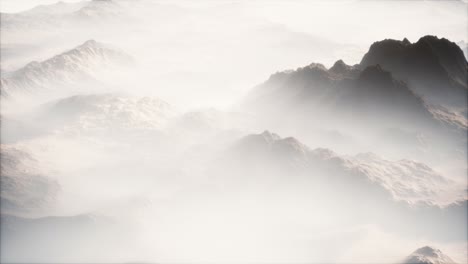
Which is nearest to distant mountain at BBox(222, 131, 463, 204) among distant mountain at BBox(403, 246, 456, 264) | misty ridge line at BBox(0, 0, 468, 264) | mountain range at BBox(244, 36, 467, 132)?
misty ridge line at BBox(0, 0, 468, 264)

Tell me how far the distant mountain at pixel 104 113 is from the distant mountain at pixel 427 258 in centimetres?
Result: 8210

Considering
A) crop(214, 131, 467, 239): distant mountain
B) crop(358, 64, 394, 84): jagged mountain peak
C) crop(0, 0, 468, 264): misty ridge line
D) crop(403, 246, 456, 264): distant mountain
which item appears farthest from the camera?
crop(358, 64, 394, 84): jagged mountain peak

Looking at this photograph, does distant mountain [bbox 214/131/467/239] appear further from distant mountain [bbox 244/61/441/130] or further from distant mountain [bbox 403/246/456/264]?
distant mountain [bbox 244/61/441/130]

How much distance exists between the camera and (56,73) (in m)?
179

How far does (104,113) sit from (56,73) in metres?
53.8

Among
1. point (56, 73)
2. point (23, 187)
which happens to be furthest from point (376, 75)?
point (56, 73)

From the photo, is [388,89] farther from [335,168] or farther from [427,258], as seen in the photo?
[427,258]

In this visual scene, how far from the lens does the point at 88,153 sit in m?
113

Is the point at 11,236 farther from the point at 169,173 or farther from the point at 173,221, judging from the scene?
the point at 169,173

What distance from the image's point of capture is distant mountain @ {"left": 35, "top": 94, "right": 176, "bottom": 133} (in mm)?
130125

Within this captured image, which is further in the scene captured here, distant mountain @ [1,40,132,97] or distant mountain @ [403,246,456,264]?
distant mountain @ [1,40,132,97]

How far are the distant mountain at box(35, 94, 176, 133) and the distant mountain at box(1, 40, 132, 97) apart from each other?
76.8ft

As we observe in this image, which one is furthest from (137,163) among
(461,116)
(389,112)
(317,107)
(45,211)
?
(461,116)

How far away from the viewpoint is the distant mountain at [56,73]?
538 ft
